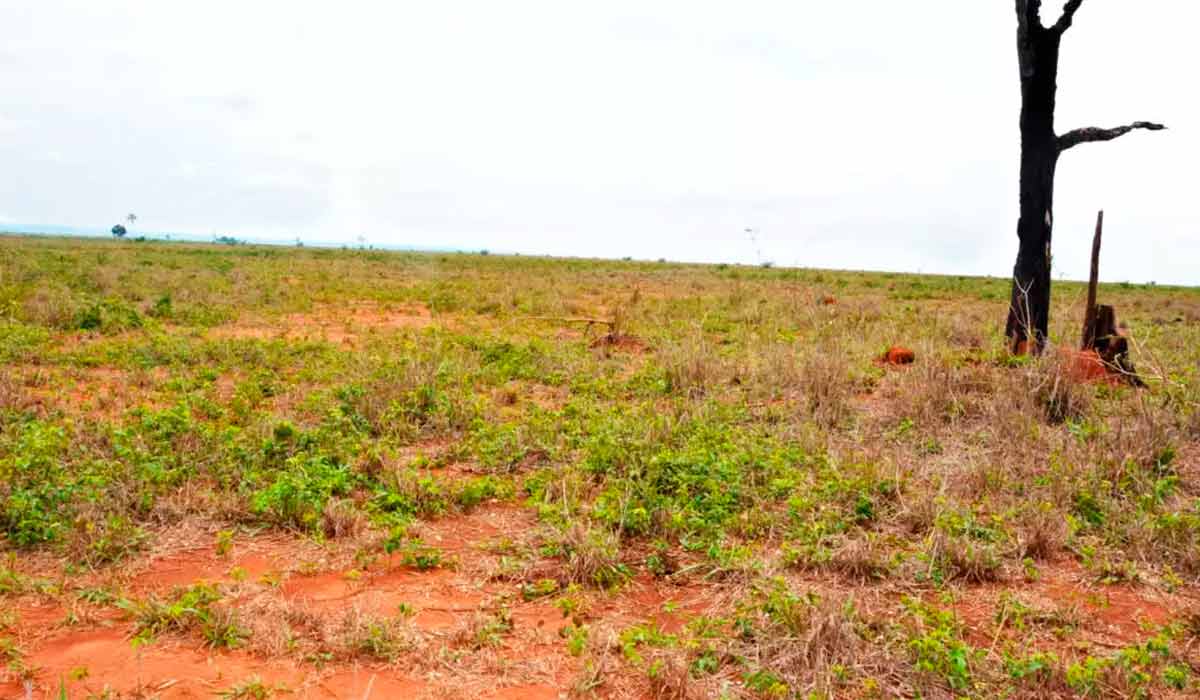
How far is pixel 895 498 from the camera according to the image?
485 centimetres

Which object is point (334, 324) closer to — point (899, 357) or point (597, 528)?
point (899, 357)

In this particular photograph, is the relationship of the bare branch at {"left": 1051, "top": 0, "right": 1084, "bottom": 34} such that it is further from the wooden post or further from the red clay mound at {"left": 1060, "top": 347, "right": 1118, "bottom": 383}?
the red clay mound at {"left": 1060, "top": 347, "right": 1118, "bottom": 383}

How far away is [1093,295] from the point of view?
7.95 meters

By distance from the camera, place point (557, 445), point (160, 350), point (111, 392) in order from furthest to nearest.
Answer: point (160, 350) → point (111, 392) → point (557, 445)

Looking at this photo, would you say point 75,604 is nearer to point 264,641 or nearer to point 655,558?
point 264,641

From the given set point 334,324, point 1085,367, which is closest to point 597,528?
point 1085,367

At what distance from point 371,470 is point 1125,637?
4.39m

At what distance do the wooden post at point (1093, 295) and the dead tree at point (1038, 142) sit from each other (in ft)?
2.47

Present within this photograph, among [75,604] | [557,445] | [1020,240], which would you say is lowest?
[75,604]

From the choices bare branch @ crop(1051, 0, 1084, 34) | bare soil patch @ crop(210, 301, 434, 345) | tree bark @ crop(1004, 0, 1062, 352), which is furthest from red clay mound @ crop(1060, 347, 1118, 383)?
bare soil patch @ crop(210, 301, 434, 345)

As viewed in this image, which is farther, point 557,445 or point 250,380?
point 250,380

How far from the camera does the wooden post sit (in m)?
7.63

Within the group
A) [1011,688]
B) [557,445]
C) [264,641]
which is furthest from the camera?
[557,445]

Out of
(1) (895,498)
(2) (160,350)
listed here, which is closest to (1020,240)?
(1) (895,498)
